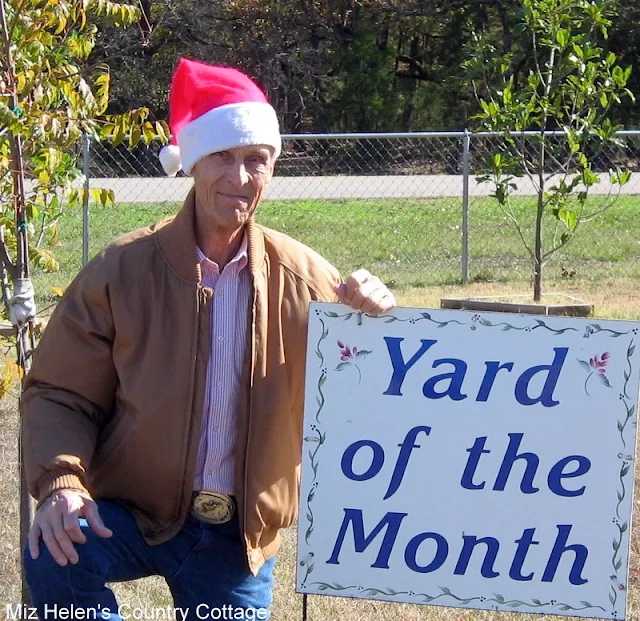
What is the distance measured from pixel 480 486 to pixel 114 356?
885 mm

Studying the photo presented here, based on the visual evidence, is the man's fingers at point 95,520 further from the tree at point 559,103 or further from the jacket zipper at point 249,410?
the tree at point 559,103

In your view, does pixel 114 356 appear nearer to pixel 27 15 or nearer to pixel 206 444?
pixel 206 444

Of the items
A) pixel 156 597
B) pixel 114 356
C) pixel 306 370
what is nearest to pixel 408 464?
pixel 306 370

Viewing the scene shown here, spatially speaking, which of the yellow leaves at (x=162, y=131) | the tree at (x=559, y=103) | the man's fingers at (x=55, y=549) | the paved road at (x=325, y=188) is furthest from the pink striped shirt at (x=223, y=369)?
the paved road at (x=325, y=188)

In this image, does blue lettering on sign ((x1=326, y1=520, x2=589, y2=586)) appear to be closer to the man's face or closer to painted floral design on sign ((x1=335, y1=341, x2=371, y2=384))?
painted floral design on sign ((x1=335, y1=341, x2=371, y2=384))

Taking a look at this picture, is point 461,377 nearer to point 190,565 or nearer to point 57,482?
point 190,565

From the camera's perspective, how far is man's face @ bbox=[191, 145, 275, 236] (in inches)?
98.2

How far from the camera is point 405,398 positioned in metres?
2.45

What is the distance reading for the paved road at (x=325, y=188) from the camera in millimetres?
12875

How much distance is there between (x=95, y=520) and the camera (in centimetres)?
224

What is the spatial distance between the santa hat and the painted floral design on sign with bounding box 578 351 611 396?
916 millimetres

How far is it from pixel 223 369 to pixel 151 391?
0.59 feet

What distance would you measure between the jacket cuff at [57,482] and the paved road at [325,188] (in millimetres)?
10195

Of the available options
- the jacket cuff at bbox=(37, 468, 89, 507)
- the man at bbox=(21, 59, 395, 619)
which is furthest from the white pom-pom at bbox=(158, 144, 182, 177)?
the jacket cuff at bbox=(37, 468, 89, 507)
